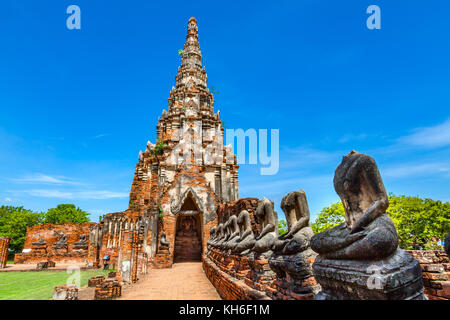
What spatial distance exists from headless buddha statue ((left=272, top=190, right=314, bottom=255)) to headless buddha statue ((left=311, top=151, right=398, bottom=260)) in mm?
893

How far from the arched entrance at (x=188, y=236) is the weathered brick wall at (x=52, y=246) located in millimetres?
8346

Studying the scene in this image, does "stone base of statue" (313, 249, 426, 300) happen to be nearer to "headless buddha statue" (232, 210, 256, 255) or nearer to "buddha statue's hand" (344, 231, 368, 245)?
"buddha statue's hand" (344, 231, 368, 245)

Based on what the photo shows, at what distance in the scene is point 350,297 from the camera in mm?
2438

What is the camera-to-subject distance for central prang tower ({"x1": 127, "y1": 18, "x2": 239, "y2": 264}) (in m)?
19.6

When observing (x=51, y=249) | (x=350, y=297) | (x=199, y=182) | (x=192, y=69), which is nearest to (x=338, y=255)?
(x=350, y=297)

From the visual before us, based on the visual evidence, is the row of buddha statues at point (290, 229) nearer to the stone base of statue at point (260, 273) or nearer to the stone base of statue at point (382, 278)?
the stone base of statue at point (260, 273)

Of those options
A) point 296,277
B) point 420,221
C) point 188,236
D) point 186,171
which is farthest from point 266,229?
point 420,221

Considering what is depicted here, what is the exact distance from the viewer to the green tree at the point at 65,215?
141 feet

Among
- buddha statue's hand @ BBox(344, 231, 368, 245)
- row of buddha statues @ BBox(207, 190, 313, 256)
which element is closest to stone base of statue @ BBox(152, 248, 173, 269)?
row of buddha statues @ BBox(207, 190, 313, 256)

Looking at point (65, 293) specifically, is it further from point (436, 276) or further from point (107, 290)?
point (436, 276)
